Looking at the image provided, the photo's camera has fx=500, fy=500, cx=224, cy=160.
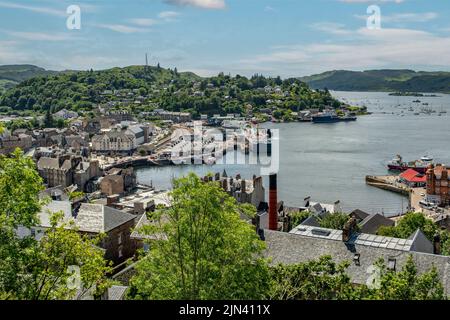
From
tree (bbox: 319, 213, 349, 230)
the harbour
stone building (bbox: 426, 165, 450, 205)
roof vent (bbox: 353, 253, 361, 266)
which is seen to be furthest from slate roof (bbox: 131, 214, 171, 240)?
stone building (bbox: 426, 165, 450, 205)

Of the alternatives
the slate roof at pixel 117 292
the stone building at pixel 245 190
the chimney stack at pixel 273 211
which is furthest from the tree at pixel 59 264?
the stone building at pixel 245 190

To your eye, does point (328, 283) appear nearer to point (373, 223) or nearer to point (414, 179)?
point (373, 223)

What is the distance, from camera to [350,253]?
41.5 ft

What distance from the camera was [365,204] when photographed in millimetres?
35438

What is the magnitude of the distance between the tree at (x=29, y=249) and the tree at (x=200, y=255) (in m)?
0.96

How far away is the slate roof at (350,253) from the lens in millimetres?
11633

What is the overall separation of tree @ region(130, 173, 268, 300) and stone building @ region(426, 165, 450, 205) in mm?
31262

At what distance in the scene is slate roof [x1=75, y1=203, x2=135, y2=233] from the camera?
49.7 feet

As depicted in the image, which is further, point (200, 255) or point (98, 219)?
point (98, 219)

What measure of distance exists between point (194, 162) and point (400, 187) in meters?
25.3

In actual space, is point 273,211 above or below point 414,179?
above

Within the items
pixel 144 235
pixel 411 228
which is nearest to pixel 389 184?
pixel 411 228

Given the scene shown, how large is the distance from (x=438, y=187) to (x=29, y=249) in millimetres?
34191

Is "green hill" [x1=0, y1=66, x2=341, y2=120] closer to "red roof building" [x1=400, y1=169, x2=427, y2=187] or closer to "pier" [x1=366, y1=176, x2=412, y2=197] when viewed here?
"pier" [x1=366, y1=176, x2=412, y2=197]
